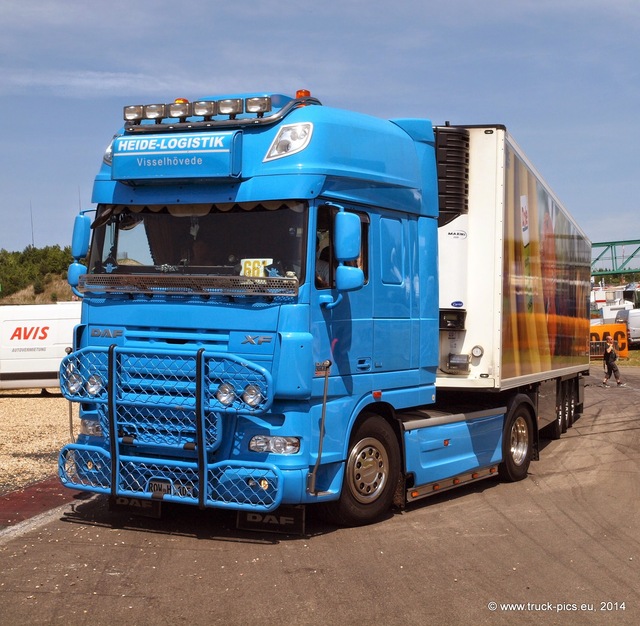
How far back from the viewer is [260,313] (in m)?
7.51

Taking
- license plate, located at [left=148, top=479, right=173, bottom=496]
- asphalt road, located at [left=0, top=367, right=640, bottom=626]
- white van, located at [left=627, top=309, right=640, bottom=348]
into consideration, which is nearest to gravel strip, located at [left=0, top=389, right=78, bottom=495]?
asphalt road, located at [left=0, top=367, right=640, bottom=626]

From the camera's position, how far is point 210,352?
736 centimetres

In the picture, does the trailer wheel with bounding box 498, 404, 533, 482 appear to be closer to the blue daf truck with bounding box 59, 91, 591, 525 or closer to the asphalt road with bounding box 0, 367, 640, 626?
the asphalt road with bounding box 0, 367, 640, 626

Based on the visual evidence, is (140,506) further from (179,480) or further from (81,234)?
(81,234)

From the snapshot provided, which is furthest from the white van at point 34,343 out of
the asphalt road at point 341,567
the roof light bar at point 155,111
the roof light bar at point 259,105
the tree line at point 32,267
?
the tree line at point 32,267

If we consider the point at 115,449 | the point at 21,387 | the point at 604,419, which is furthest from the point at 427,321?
the point at 21,387

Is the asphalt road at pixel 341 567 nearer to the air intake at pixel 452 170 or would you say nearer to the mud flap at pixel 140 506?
the mud flap at pixel 140 506

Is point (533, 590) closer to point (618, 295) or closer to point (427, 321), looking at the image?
point (427, 321)

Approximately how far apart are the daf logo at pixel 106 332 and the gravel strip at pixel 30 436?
2985 mm

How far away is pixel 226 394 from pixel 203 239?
56.3 inches

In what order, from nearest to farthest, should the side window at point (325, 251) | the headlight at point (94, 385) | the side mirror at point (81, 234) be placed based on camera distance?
the side window at point (325, 251) → the headlight at point (94, 385) → the side mirror at point (81, 234)

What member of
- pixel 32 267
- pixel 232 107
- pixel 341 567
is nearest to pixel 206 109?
pixel 232 107

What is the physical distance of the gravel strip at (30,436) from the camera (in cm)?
1135

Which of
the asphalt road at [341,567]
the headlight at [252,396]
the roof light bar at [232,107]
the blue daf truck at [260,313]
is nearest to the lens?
the asphalt road at [341,567]
